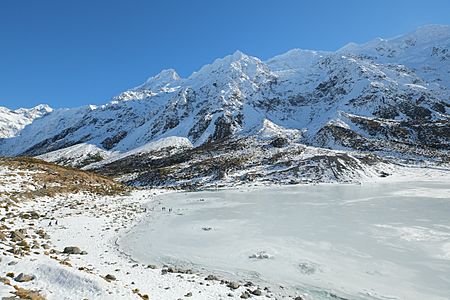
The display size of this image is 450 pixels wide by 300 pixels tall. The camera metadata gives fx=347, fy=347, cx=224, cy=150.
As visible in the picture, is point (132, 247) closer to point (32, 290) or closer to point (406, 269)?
point (32, 290)

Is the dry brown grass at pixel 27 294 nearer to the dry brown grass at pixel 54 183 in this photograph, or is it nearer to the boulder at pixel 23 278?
the boulder at pixel 23 278

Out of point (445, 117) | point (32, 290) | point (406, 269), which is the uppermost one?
point (445, 117)

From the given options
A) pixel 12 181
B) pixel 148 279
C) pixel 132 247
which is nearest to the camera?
pixel 148 279

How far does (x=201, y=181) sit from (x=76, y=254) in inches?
3260

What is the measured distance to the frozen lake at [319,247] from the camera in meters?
18.0

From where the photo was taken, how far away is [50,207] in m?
38.6

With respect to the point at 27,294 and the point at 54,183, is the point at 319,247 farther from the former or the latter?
the point at 54,183

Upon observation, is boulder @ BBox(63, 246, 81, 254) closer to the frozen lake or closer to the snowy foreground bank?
the snowy foreground bank

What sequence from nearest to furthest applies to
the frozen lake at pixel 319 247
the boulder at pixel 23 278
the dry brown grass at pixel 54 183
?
the boulder at pixel 23 278, the frozen lake at pixel 319 247, the dry brown grass at pixel 54 183

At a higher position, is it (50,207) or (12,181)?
(12,181)

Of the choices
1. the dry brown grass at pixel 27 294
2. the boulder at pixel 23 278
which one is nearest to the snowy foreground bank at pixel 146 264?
the boulder at pixel 23 278

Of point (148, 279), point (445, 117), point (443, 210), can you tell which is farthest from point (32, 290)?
point (445, 117)

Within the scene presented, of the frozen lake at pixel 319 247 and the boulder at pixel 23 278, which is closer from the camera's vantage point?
the boulder at pixel 23 278

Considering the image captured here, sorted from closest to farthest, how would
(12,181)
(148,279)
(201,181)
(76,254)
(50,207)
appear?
(148,279), (76,254), (50,207), (12,181), (201,181)
